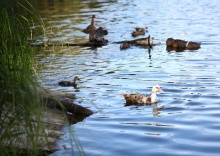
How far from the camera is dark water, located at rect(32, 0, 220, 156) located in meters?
12.0

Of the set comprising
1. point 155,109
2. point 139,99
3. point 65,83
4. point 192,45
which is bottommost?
point 155,109

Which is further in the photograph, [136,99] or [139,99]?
[139,99]

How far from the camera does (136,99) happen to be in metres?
15.0

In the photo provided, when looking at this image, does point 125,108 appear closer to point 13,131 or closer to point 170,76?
point 170,76

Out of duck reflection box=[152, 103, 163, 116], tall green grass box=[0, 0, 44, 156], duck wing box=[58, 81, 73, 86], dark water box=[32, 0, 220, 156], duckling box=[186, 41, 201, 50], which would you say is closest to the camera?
tall green grass box=[0, 0, 44, 156]

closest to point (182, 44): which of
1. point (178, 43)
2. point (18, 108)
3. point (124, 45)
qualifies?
point (178, 43)

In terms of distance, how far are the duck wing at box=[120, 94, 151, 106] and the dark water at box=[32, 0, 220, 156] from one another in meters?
0.20

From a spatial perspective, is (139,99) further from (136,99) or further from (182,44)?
(182,44)

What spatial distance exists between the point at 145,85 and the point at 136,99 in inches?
119

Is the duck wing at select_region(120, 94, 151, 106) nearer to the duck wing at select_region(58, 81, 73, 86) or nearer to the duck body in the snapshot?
the duck wing at select_region(58, 81, 73, 86)

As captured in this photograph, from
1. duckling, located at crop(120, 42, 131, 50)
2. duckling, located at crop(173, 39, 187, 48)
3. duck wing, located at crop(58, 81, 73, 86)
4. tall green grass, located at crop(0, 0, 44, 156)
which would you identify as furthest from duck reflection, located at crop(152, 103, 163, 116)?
duckling, located at crop(173, 39, 187, 48)

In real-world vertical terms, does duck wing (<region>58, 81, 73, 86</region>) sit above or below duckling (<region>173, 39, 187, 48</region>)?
below

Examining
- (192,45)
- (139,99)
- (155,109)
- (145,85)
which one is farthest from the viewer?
(192,45)

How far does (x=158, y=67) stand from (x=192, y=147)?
9211 millimetres
